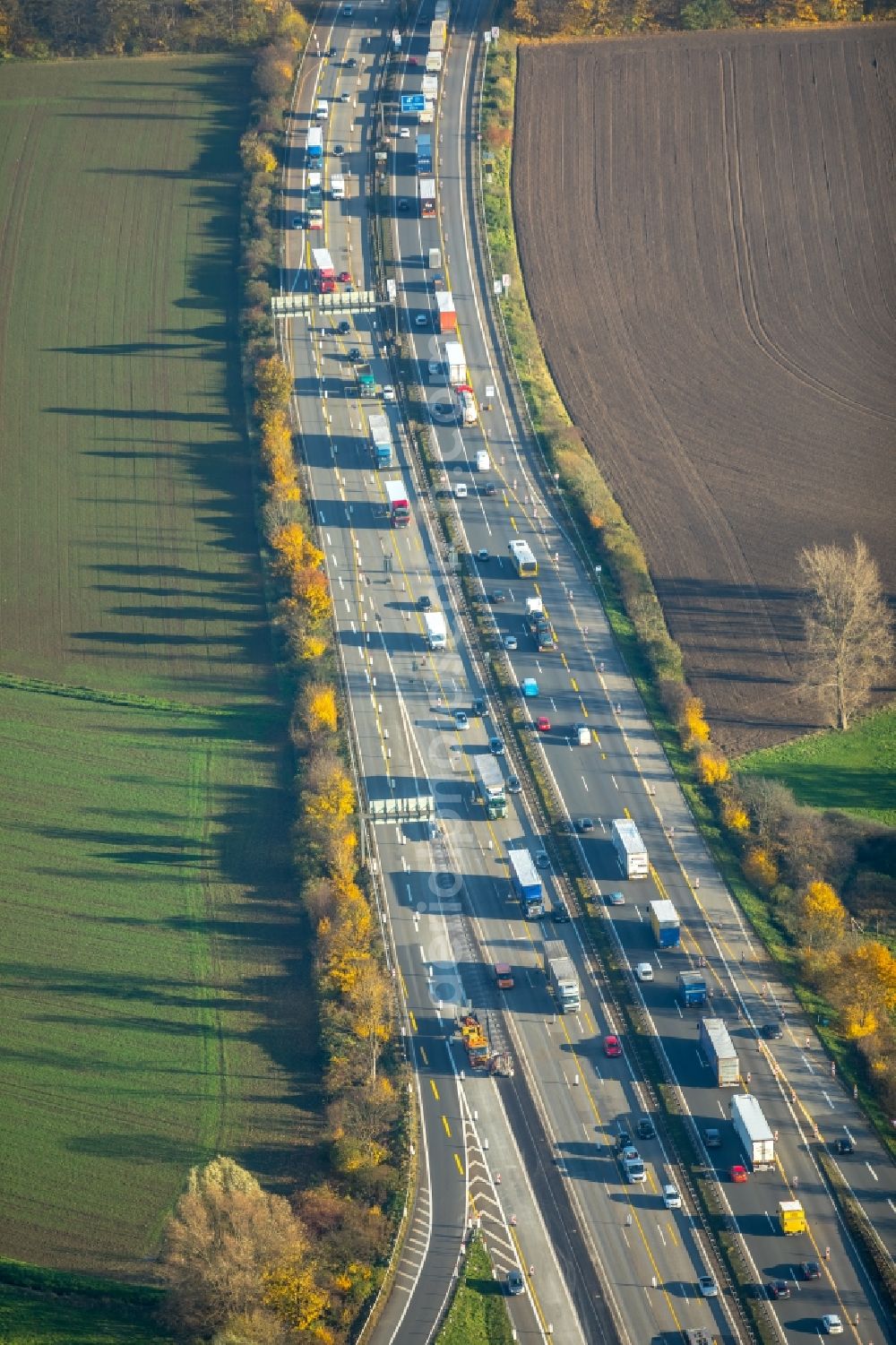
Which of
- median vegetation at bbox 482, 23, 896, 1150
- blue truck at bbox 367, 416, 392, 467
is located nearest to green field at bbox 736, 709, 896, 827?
Answer: median vegetation at bbox 482, 23, 896, 1150

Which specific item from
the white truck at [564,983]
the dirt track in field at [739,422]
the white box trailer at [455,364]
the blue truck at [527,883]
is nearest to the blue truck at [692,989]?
the white truck at [564,983]

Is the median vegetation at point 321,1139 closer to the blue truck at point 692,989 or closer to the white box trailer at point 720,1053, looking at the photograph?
the blue truck at point 692,989

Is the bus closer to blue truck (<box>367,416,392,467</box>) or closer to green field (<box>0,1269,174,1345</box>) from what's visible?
blue truck (<box>367,416,392,467</box>)

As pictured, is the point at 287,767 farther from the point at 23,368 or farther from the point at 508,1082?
the point at 23,368

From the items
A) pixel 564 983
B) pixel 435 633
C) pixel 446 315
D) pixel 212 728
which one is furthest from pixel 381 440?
pixel 564 983

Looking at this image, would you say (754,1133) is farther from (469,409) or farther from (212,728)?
(469,409)

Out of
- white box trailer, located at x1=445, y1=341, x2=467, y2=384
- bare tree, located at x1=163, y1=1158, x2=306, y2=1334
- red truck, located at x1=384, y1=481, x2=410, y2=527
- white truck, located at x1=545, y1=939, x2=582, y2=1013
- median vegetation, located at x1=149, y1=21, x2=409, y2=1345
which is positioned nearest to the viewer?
bare tree, located at x1=163, y1=1158, x2=306, y2=1334

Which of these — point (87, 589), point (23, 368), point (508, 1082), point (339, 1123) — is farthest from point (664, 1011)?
point (23, 368)
